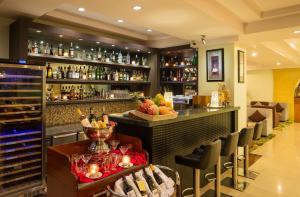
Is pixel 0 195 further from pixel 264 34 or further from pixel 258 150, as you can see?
pixel 258 150

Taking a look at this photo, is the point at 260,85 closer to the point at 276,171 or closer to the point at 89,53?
the point at 276,171

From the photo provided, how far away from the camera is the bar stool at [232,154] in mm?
3127

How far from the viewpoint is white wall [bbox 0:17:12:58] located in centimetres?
352

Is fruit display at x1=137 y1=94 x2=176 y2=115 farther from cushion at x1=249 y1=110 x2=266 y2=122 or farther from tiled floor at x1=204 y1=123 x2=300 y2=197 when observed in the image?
cushion at x1=249 y1=110 x2=266 y2=122

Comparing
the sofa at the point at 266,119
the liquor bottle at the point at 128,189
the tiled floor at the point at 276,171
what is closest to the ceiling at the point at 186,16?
the liquor bottle at the point at 128,189

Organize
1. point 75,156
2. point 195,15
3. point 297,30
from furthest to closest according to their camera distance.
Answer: point 297,30
point 195,15
point 75,156

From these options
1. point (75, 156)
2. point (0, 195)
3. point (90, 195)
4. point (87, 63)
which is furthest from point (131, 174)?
point (87, 63)

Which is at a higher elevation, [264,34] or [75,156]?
[264,34]

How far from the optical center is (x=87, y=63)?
4.57 metres

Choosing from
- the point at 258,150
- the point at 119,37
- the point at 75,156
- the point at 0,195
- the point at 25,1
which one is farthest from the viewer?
the point at 258,150

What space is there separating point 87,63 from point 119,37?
1129 mm

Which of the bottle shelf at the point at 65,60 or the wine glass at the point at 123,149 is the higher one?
the bottle shelf at the point at 65,60

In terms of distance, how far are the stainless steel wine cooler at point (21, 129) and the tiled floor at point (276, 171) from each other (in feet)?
9.66

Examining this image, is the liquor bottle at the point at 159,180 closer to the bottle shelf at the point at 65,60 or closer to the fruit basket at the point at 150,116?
the fruit basket at the point at 150,116
